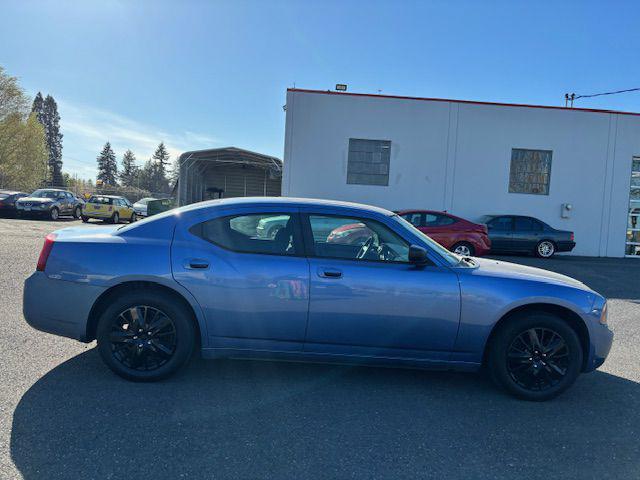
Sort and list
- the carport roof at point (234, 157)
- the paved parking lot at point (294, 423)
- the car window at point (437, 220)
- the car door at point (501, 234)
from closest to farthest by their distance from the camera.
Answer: the paved parking lot at point (294, 423) < the car window at point (437, 220) < the car door at point (501, 234) < the carport roof at point (234, 157)

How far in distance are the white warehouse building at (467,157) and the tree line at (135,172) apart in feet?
301

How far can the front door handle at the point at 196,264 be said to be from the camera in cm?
362

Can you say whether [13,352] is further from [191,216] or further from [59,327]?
[191,216]

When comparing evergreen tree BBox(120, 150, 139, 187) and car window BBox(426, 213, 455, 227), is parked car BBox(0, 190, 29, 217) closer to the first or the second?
car window BBox(426, 213, 455, 227)

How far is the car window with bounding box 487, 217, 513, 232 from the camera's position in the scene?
591 inches

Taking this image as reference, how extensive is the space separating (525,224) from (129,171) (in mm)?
111956

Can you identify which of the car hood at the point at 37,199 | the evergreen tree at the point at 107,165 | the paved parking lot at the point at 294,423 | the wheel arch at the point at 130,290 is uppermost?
the evergreen tree at the point at 107,165

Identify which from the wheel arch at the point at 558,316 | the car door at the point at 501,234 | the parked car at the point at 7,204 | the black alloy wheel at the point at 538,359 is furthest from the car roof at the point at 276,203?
the parked car at the point at 7,204

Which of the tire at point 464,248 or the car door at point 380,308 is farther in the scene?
the tire at point 464,248

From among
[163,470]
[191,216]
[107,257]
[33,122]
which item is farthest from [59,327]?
[33,122]

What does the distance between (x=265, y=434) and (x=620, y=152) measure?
61.7 ft

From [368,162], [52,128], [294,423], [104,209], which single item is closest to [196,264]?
[294,423]

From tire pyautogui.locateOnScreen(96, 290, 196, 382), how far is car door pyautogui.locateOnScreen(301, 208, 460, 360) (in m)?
1.01

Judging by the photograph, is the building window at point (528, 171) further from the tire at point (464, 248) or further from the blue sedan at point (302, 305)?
the blue sedan at point (302, 305)
